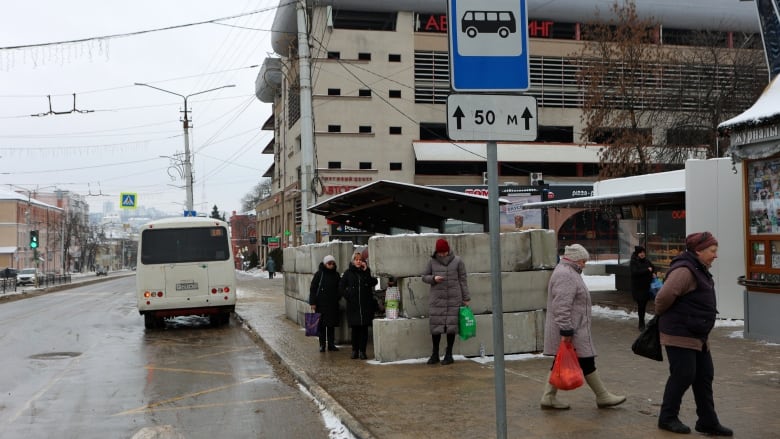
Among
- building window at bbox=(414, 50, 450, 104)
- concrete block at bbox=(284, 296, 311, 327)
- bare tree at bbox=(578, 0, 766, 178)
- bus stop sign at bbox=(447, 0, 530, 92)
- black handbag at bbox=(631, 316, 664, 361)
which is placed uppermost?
building window at bbox=(414, 50, 450, 104)

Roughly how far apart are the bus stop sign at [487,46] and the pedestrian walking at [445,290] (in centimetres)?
546

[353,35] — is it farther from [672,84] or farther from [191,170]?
[672,84]

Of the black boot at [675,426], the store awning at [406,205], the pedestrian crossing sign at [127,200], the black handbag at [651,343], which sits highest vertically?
the pedestrian crossing sign at [127,200]

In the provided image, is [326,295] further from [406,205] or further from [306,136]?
[306,136]

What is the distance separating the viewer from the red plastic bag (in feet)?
22.1

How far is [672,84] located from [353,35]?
2185 centimetres

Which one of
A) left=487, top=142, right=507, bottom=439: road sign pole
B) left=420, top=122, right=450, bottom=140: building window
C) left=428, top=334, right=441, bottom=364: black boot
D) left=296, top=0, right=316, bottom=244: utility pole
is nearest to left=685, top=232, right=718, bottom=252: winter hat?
left=487, top=142, right=507, bottom=439: road sign pole

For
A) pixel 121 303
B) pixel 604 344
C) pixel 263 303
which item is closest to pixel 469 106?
pixel 604 344

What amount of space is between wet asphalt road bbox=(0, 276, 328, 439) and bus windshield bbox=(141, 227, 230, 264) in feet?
6.14

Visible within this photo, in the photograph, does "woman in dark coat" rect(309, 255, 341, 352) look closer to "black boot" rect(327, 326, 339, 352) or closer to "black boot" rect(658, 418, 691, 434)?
"black boot" rect(327, 326, 339, 352)

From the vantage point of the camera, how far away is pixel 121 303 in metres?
28.3

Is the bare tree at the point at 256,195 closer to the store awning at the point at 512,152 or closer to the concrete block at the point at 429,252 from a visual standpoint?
the store awning at the point at 512,152

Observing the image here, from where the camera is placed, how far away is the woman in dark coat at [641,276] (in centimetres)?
1335

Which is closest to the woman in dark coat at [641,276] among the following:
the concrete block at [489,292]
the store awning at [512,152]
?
the concrete block at [489,292]
